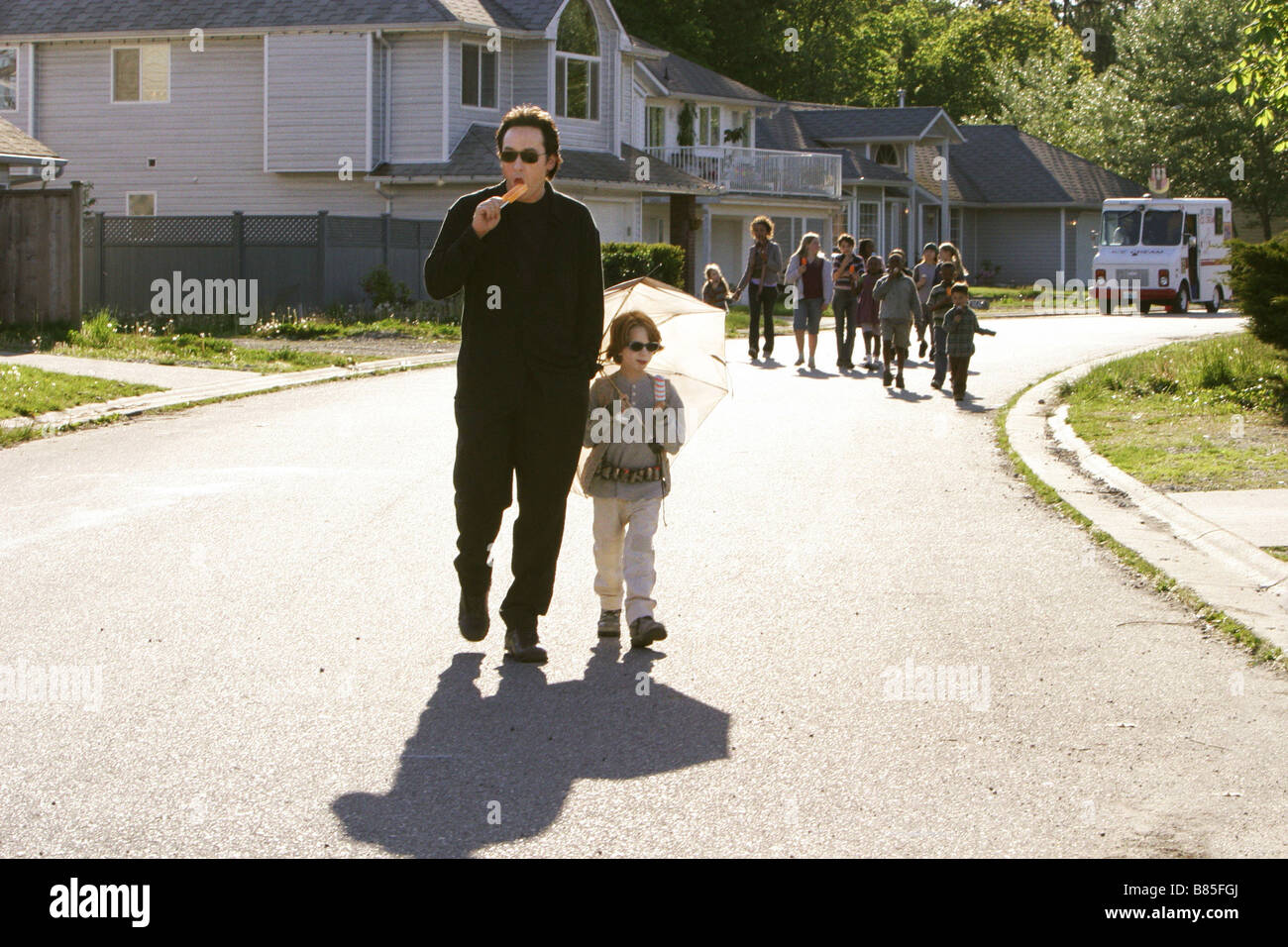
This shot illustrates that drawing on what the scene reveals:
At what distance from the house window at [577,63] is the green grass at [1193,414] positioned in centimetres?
2067

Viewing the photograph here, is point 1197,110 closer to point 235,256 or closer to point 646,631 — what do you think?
point 235,256

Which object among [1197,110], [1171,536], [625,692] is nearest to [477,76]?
[1171,536]

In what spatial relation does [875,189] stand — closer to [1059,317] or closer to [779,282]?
[1059,317]

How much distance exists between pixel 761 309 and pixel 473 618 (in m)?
17.6

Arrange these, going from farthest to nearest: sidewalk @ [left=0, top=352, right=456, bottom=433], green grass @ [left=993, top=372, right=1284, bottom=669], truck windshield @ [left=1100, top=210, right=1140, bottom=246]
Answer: truck windshield @ [left=1100, top=210, right=1140, bottom=246], sidewalk @ [left=0, top=352, right=456, bottom=433], green grass @ [left=993, top=372, right=1284, bottom=669]

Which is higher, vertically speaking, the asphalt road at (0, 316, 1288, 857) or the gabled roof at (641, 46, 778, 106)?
the gabled roof at (641, 46, 778, 106)

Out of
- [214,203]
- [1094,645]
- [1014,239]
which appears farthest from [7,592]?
[1014,239]

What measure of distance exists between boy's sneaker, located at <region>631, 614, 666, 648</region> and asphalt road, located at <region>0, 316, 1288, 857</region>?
82 millimetres

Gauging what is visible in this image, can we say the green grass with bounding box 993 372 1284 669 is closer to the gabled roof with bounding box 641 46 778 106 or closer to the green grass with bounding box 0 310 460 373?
the green grass with bounding box 0 310 460 373

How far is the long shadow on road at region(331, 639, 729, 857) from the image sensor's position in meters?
4.76

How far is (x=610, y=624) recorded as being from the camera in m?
7.12

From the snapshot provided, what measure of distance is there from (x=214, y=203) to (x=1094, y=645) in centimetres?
3402

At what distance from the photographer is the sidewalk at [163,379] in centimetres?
1548

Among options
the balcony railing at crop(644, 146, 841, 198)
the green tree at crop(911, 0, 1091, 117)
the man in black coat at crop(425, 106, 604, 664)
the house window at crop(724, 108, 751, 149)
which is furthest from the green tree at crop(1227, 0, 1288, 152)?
the green tree at crop(911, 0, 1091, 117)
